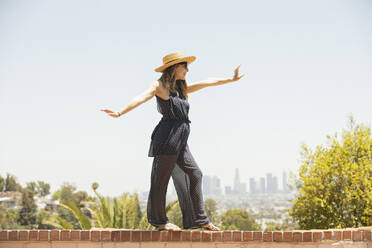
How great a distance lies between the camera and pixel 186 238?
15.0 feet

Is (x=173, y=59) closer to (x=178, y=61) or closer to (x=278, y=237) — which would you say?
(x=178, y=61)

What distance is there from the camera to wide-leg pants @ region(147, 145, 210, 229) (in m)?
4.68

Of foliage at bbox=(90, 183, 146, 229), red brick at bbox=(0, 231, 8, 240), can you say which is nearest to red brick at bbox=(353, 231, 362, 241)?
red brick at bbox=(0, 231, 8, 240)

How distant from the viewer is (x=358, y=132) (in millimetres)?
10375

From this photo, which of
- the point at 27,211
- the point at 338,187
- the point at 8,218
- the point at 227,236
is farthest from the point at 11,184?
the point at 227,236

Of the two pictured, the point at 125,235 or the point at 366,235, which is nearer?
the point at 125,235

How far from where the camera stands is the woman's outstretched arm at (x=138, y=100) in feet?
13.4

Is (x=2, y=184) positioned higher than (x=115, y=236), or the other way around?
(x=115, y=236)

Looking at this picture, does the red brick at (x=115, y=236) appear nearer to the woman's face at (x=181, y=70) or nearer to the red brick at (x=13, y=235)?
the red brick at (x=13, y=235)

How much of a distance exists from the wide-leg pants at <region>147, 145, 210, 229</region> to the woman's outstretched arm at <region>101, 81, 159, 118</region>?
72 cm

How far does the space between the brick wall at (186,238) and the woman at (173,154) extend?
17 centimetres

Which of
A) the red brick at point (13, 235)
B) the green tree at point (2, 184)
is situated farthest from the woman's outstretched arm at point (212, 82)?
the green tree at point (2, 184)

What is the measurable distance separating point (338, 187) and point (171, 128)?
22.1 ft

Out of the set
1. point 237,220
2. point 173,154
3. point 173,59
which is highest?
point 173,59
